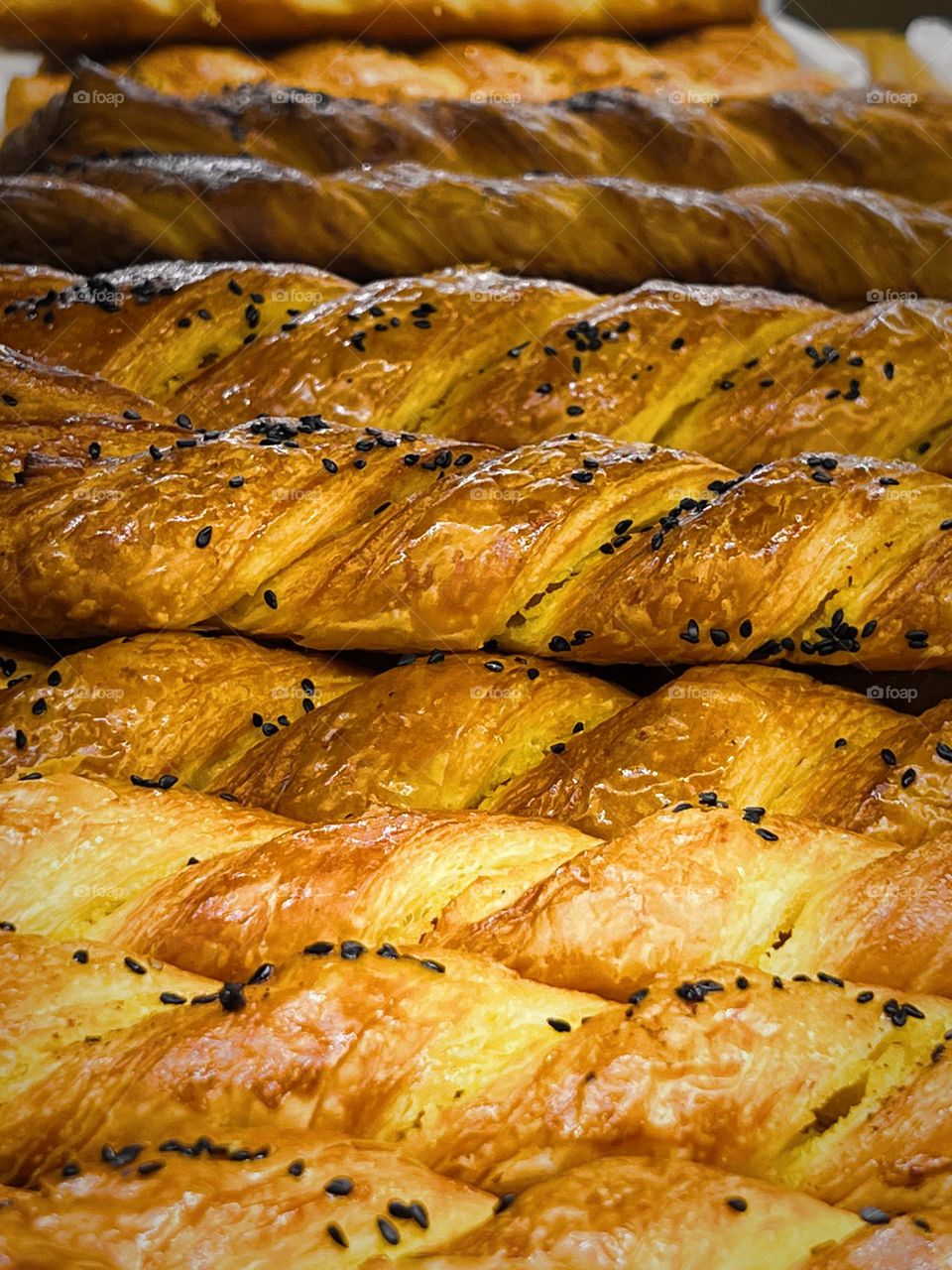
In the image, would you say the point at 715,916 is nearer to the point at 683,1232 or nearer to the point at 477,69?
the point at 683,1232

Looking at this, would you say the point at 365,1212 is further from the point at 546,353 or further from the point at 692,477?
the point at 546,353

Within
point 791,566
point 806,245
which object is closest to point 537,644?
point 791,566

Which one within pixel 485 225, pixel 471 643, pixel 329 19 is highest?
pixel 329 19

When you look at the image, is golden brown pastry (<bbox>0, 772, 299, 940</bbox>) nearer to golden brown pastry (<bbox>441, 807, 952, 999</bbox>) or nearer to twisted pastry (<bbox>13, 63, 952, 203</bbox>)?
golden brown pastry (<bbox>441, 807, 952, 999</bbox>)

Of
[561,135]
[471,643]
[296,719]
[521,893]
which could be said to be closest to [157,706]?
[296,719]

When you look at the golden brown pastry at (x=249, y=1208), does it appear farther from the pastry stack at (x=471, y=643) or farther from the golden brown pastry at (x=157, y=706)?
the golden brown pastry at (x=157, y=706)

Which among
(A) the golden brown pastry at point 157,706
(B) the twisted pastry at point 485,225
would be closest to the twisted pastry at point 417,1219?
(A) the golden brown pastry at point 157,706
